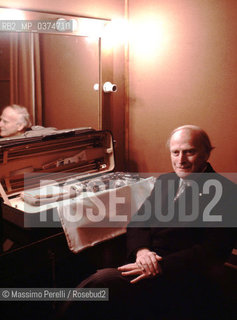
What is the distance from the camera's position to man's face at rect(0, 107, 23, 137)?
2.20 meters

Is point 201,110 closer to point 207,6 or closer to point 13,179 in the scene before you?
point 207,6

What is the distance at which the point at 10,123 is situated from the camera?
2250mm

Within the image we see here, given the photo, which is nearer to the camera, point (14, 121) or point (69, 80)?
point (14, 121)

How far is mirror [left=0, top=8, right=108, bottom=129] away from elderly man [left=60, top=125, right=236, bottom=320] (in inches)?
40.0

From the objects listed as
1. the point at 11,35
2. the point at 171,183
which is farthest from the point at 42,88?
the point at 171,183

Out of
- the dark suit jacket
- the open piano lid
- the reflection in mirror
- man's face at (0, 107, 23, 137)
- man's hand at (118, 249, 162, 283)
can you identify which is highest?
the reflection in mirror

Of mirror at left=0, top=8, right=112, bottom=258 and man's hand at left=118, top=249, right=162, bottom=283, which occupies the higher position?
mirror at left=0, top=8, right=112, bottom=258

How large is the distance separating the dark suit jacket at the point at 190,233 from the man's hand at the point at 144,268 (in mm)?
40

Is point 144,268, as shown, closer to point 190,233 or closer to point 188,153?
point 190,233

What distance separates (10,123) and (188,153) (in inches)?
46.5

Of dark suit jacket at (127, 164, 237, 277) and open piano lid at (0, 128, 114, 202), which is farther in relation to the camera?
open piano lid at (0, 128, 114, 202)

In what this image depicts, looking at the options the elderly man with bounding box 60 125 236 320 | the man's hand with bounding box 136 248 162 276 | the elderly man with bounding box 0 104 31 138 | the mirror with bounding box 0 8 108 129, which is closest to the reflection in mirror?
the mirror with bounding box 0 8 108 129

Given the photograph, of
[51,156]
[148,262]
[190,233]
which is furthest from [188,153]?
[51,156]

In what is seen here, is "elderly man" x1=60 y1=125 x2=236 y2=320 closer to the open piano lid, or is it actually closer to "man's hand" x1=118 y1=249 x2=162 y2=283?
"man's hand" x1=118 y1=249 x2=162 y2=283
